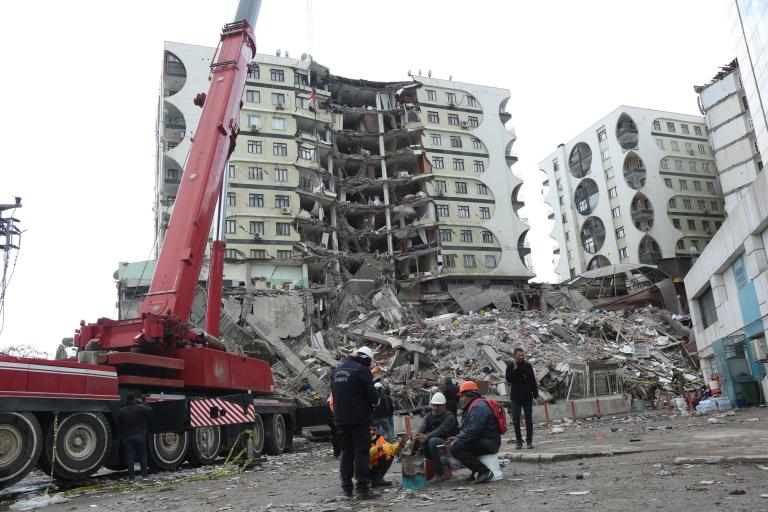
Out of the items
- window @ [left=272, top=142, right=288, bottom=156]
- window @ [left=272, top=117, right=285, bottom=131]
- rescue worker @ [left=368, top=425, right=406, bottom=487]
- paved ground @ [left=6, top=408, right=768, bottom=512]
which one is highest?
window @ [left=272, top=117, right=285, bottom=131]

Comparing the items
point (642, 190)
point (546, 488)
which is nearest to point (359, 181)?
point (642, 190)

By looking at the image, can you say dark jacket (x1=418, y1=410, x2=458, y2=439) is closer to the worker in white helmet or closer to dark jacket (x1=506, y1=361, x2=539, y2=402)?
the worker in white helmet

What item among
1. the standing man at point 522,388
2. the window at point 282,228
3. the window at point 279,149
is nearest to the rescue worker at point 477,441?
the standing man at point 522,388

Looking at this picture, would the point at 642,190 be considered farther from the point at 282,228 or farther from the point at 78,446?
the point at 78,446

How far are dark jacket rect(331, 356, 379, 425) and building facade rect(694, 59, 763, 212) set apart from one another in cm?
5878

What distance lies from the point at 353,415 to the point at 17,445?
5.22 m

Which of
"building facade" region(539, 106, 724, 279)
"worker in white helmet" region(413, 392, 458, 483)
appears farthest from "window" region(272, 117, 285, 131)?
"worker in white helmet" region(413, 392, 458, 483)

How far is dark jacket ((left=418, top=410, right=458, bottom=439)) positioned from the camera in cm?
711

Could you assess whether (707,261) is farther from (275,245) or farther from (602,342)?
(275,245)

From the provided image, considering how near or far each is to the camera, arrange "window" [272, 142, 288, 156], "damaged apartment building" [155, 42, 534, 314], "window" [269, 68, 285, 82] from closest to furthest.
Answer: "damaged apartment building" [155, 42, 534, 314] → "window" [272, 142, 288, 156] → "window" [269, 68, 285, 82]

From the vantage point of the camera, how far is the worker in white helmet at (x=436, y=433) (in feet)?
22.8

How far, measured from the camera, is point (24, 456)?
27.8 feet

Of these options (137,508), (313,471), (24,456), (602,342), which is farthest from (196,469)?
(602,342)

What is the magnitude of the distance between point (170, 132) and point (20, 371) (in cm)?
4506
